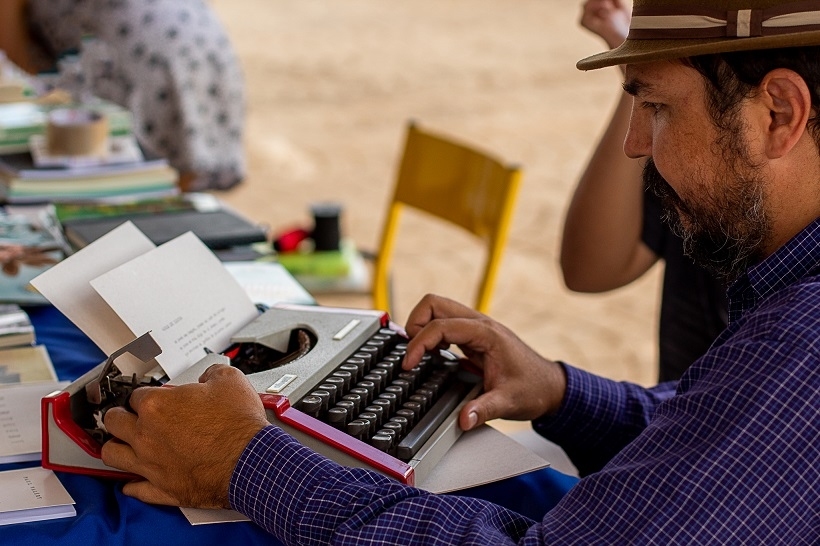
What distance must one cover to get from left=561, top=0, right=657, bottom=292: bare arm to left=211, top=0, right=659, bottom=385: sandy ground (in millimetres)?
1443

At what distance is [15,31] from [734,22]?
3.47 metres

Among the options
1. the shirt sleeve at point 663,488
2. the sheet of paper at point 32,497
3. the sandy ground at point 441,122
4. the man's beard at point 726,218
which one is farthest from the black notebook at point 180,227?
the sandy ground at point 441,122

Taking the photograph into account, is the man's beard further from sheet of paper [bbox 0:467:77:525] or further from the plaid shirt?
sheet of paper [bbox 0:467:77:525]

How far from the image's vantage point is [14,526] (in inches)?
45.7

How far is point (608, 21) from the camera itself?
1.99 m

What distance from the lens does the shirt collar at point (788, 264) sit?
44.6 inches

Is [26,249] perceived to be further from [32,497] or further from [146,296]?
[32,497]

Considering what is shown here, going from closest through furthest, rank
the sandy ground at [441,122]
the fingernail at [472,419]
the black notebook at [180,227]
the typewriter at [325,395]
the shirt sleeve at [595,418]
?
the typewriter at [325,395]
the fingernail at [472,419]
the shirt sleeve at [595,418]
the black notebook at [180,227]
the sandy ground at [441,122]

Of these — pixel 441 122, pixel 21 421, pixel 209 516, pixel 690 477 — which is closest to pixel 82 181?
pixel 21 421

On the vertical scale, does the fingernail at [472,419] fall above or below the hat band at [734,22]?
below

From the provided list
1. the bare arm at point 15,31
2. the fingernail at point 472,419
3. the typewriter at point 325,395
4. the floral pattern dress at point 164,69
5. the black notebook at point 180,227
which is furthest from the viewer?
the bare arm at point 15,31

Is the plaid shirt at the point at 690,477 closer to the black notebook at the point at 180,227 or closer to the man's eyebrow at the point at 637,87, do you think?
the man's eyebrow at the point at 637,87

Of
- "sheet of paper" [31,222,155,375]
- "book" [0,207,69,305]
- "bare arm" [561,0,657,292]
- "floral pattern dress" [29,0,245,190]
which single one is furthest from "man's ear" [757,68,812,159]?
"floral pattern dress" [29,0,245,190]

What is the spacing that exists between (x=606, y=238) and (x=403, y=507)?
1122 millimetres
